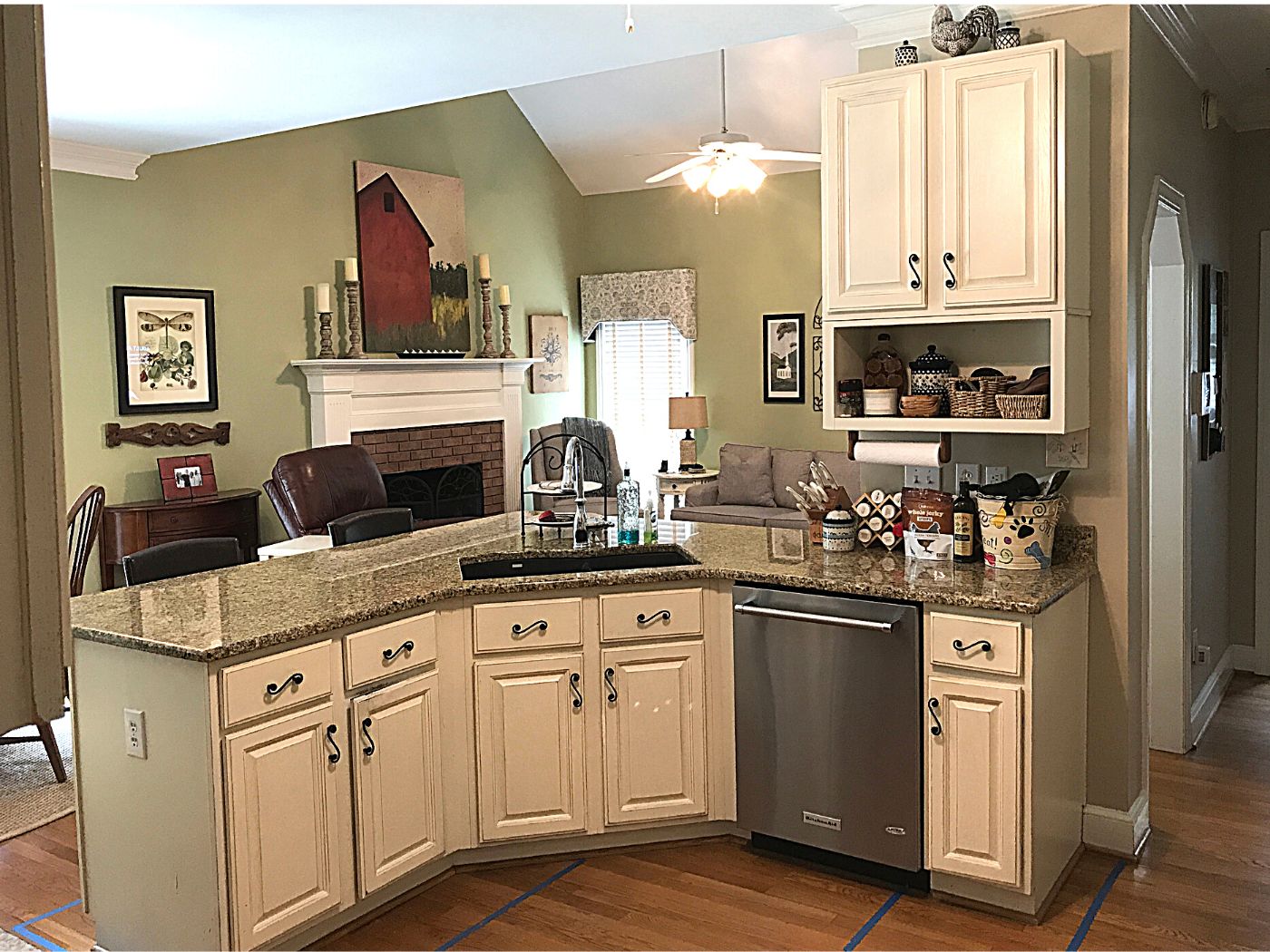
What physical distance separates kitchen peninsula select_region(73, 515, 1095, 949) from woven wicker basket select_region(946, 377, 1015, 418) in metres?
0.47

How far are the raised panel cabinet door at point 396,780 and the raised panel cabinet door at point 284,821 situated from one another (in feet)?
0.24

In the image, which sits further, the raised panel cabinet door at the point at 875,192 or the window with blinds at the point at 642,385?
the window with blinds at the point at 642,385

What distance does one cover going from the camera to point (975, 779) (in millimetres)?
3025

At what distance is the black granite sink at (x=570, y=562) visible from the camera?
353 cm

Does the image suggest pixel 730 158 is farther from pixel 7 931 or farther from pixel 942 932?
pixel 7 931

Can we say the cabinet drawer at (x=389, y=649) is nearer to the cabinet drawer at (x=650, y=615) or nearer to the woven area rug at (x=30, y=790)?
the cabinet drawer at (x=650, y=615)

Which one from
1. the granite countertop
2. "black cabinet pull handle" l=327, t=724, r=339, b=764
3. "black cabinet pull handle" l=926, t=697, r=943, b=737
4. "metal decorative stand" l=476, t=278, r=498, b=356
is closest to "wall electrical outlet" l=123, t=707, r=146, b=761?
the granite countertop

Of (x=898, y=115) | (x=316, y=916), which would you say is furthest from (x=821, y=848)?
(x=898, y=115)

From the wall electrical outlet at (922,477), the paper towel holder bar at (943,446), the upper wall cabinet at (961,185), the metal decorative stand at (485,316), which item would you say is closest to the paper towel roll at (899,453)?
the paper towel holder bar at (943,446)

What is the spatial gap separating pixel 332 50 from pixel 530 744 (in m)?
2.50

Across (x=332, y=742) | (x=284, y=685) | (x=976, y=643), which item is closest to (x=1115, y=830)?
(x=976, y=643)

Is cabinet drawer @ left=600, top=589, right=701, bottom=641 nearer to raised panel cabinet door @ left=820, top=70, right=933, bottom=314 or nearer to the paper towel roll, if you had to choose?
the paper towel roll

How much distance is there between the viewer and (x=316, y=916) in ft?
9.32

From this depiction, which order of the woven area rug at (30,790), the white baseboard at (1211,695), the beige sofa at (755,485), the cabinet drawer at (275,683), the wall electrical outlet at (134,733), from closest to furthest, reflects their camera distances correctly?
1. the cabinet drawer at (275,683)
2. the wall electrical outlet at (134,733)
3. the woven area rug at (30,790)
4. the white baseboard at (1211,695)
5. the beige sofa at (755,485)
